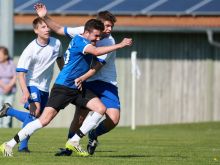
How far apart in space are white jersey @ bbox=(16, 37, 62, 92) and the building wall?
15.0 m

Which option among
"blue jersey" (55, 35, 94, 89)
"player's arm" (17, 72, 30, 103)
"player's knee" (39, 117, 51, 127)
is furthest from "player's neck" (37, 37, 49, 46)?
"player's knee" (39, 117, 51, 127)

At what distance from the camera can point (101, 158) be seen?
13.2 m

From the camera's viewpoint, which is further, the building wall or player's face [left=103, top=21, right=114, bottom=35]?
the building wall

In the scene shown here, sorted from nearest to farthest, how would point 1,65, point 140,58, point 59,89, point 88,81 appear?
point 59,89
point 88,81
point 1,65
point 140,58

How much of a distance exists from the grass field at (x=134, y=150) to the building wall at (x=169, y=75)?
887 cm

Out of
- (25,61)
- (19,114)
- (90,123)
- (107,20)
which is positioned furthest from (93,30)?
(19,114)


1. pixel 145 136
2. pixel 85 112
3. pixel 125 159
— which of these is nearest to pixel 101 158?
pixel 125 159

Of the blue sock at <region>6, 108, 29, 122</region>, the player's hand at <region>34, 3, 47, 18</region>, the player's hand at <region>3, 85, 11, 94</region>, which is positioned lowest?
the blue sock at <region>6, 108, 29, 122</region>

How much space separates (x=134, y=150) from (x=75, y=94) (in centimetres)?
246

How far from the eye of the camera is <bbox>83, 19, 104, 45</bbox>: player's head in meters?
13.0

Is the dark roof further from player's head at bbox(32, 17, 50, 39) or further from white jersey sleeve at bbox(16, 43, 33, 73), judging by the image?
white jersey sleeve at bbox(16, 43, 33, 73)

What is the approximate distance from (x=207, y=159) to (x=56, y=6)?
1730 centimetres

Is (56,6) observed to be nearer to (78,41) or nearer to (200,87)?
(200,87)

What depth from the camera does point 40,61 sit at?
1467 centimetres
